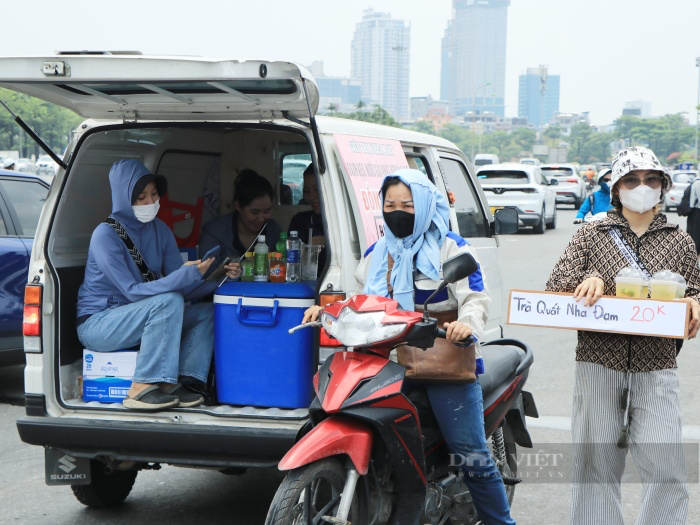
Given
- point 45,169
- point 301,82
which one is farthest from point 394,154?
point 45,169

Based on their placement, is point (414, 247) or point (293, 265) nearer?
point (414, 247)

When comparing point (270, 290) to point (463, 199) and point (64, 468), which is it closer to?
point (64, 468)

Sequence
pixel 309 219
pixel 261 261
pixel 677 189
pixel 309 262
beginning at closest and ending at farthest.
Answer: pixel 261 261
pixel 309 262
pixel 309 219
pixel 677 189

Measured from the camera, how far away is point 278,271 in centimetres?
500

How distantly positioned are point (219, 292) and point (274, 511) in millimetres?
1562

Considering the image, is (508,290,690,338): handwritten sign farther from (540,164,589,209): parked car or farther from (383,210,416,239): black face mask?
(540,164,589,209): parked car

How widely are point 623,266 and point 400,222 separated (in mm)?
941

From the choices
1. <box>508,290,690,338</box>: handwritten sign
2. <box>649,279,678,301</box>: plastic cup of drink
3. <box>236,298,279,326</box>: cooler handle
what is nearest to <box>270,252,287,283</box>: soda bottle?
<box>236,298,279,326</box>: cooler handle

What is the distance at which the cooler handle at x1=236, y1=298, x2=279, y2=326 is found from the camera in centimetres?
448

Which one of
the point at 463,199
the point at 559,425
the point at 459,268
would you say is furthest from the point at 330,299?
the point at 559,425

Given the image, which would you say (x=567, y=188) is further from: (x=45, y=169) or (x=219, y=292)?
(x=45, y=169)

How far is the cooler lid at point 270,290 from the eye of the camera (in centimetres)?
451

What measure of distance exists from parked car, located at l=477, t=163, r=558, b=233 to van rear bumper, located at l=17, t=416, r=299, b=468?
20.3 m

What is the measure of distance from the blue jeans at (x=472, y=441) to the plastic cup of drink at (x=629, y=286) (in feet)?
2.28
